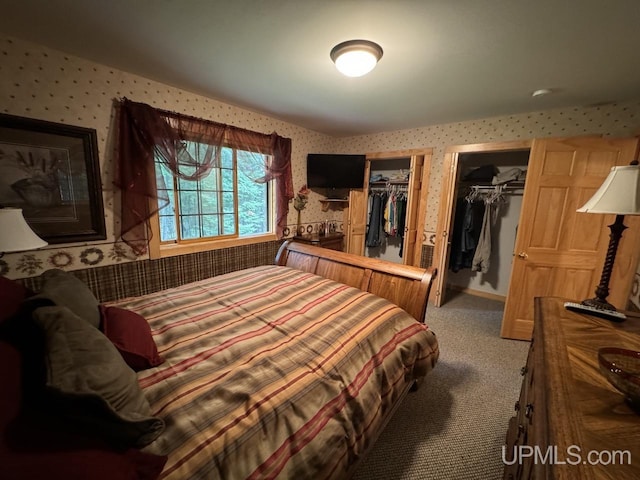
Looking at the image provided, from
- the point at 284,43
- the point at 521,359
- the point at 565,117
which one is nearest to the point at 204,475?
the point at 284,43

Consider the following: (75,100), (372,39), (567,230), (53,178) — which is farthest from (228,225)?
(567,230)

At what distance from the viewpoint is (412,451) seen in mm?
1392

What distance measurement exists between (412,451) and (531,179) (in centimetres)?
235

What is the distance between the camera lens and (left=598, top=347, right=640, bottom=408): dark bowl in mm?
617

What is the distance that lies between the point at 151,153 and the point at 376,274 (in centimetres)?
213

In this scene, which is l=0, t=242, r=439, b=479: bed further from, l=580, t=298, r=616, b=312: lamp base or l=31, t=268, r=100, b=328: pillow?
l=580, t=298, r=616, b=312: lamp base

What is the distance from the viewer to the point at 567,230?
2168mm

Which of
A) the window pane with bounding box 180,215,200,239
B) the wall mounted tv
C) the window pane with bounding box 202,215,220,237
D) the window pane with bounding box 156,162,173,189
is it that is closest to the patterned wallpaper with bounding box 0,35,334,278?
the window pane with bounding box 156,162,173,189

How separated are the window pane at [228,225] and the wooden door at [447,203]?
2.52 metres

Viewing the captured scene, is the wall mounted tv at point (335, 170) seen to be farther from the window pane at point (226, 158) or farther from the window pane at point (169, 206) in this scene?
the window pane at point (169, 206)

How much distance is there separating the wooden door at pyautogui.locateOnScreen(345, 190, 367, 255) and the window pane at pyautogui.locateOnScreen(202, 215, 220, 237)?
1.97 m

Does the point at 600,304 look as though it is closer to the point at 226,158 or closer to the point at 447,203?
the point at 447,203

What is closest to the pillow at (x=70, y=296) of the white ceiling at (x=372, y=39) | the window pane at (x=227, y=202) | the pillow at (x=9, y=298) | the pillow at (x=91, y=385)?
the pillow at (x=9, y=298)

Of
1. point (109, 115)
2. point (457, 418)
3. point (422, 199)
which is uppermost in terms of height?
point (109, 115)
